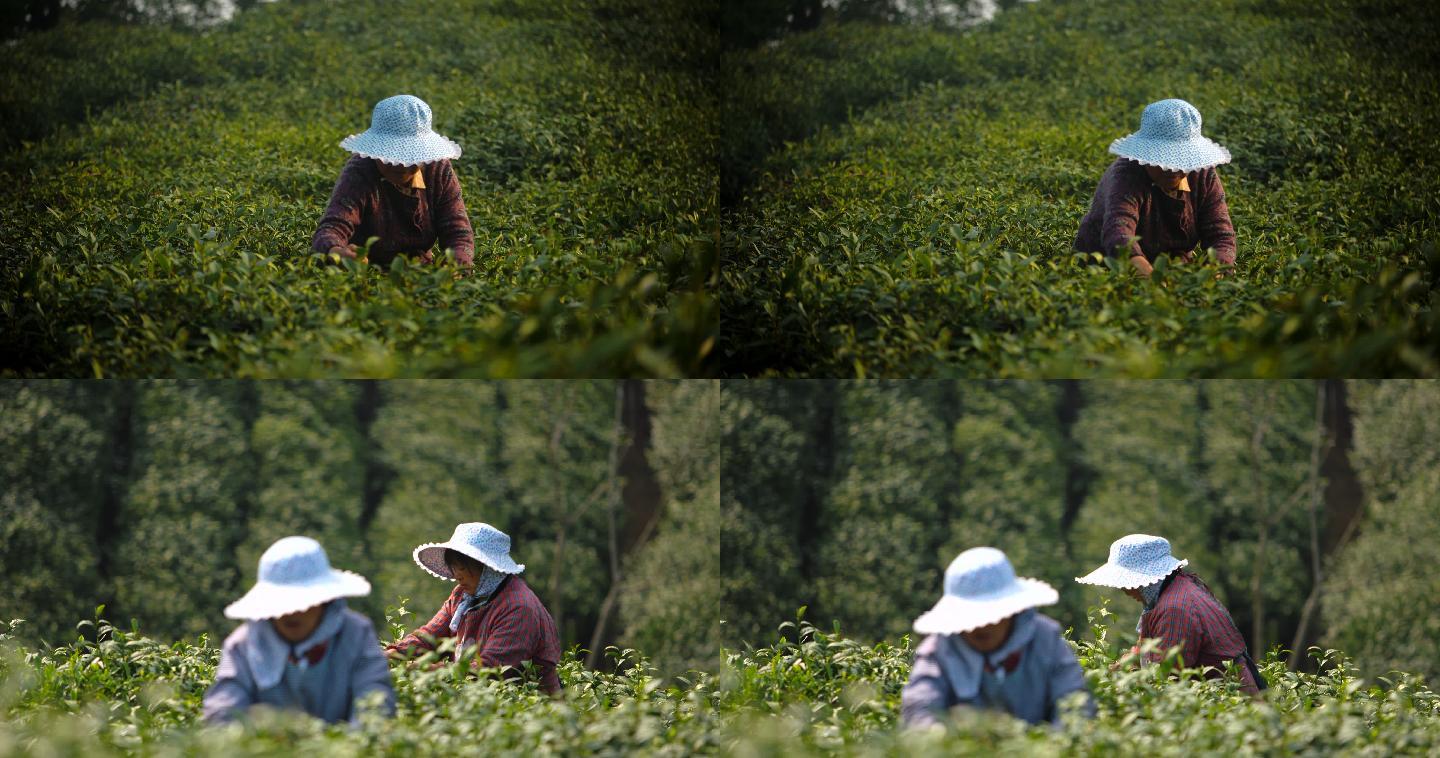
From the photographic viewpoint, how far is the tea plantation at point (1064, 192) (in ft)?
20.9

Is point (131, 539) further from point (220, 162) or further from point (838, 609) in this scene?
point (838, 609)

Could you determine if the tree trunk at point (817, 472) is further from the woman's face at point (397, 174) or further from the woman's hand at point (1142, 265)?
the woman's face at point (397, 174)

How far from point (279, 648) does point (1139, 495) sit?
7.11 meters

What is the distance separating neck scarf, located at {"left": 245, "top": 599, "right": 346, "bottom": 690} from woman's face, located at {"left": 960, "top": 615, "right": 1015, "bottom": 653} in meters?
2.32

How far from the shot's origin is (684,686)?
8.56 m

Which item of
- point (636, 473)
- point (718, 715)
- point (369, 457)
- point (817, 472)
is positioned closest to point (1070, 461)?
point (817, 472)

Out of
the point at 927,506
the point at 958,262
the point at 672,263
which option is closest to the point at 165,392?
the point at 672,263

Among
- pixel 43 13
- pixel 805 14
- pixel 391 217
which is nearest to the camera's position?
pixel 391 217

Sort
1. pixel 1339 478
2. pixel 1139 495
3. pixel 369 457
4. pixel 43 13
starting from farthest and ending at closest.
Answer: pixel 1339 478, pixel 369 457, pixel 1139 495, pixel 43 13

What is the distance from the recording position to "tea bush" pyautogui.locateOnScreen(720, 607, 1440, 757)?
4.81m

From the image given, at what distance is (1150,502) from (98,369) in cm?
732

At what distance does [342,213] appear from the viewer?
6.74 m

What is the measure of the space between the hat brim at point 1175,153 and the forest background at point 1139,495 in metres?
2.62

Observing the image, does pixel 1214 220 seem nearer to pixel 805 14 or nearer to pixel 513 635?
pixel 805 14
